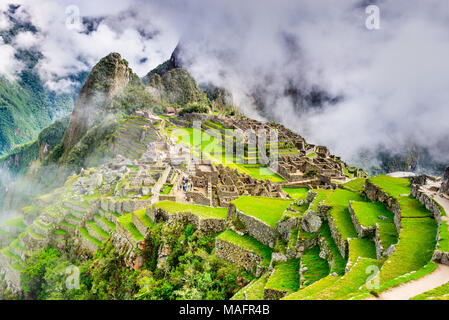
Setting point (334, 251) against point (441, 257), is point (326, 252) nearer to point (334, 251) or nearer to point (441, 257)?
point (334, 251)

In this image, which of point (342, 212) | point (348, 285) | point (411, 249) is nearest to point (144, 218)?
point (342, 212)

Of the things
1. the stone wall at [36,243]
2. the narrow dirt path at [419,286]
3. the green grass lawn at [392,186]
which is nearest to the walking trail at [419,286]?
the narrow dirt path at [419,286]

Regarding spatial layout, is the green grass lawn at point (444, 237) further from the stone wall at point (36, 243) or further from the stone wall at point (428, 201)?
the stone wall at point (36, 243)

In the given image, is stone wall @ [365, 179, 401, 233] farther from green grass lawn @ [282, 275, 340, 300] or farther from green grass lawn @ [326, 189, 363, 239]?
green grass lawn @ [282, 275, 340, 300]

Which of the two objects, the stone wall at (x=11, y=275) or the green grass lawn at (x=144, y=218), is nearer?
the green grass lawn at (x=144, y=218)

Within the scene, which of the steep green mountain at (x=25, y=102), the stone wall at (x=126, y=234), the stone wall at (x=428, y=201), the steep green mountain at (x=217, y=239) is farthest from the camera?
the steep green mountain at (x=25, y=102)

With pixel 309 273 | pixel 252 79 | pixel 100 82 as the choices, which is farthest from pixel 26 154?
pixel 309 273

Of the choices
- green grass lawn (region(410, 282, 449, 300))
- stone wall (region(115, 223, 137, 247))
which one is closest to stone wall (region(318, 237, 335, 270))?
green grass lawn (region(410, 282, 449, 300))
